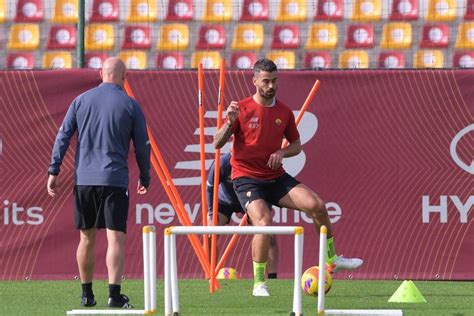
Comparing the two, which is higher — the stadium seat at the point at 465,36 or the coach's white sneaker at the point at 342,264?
the stadium seat at the point at 465,36

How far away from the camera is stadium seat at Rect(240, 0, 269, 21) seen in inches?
595

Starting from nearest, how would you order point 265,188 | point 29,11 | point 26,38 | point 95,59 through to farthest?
point 265,188
point 95,59
point 26,38
point 29,11

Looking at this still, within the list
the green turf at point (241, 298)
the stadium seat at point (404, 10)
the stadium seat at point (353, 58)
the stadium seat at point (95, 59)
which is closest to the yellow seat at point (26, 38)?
the stadium seat at point (95, 59)

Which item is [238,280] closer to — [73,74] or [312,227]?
[312,227]

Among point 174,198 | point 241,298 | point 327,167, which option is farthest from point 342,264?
point 327,167

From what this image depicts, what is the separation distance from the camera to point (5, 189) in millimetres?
11039

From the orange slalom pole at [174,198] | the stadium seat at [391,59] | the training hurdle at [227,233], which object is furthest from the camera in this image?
the stadium seat at [391,59]

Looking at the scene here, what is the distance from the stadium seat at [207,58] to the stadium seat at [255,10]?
60 cm

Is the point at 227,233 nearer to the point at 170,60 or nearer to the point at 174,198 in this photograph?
the point at 174,198

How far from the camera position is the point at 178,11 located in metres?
15.2

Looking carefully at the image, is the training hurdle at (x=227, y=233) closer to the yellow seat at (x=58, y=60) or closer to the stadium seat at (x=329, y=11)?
the stadium seat at (x=329, y=11)

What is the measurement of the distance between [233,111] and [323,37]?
266 inches

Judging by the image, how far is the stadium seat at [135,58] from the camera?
14781mm

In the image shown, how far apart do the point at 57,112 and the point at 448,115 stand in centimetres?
360
